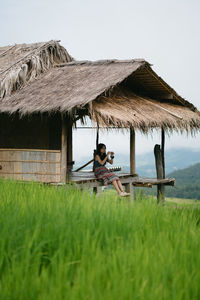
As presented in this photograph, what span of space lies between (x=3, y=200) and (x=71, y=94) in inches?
140

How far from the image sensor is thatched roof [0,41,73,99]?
31.6 ft

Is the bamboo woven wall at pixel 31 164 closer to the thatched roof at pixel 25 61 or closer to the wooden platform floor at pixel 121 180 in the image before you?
the wooden platform floor at pixel 121 180

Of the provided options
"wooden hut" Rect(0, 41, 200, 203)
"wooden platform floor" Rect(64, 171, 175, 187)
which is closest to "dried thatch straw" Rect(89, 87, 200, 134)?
"wooden hut" Rect(0, 41, 200, 203)

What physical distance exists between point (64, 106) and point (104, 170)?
1673 mm

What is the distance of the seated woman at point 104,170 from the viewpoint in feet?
27.3

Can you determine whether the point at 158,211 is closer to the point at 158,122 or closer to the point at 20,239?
the point at 20,239

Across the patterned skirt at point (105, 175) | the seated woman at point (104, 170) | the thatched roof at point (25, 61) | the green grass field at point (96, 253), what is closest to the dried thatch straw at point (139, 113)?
the seated woman at point (104, 170)

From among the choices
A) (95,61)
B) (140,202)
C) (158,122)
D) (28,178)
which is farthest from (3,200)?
(95,61)

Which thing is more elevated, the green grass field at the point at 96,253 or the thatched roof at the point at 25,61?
the thatched roof at the point at 25,61

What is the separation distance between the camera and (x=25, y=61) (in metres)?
10.1

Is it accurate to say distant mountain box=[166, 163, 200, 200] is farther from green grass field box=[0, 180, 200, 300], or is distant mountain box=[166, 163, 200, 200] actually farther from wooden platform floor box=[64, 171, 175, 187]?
green grass field box=[0, 180, 200, 300]

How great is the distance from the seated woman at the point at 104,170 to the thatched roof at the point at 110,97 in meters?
0.70

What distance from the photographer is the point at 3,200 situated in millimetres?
4934

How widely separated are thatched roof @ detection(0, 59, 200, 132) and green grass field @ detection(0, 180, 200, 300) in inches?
132
